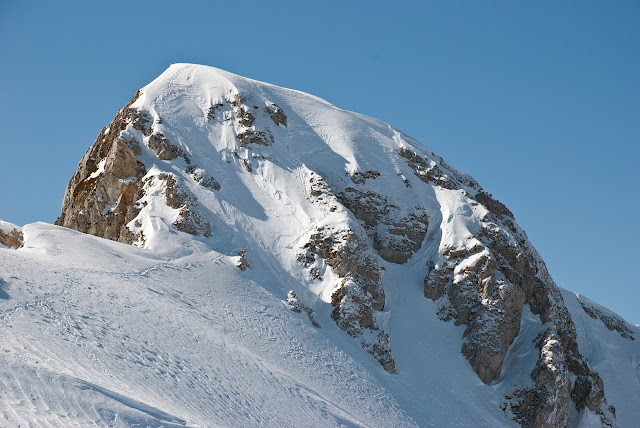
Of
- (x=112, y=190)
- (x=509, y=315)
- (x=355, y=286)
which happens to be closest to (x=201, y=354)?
(x=355, y=286)

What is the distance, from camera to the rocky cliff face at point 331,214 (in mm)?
56344

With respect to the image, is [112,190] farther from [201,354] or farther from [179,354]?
[179,354]

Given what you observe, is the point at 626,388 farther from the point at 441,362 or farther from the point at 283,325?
the point at 283,325

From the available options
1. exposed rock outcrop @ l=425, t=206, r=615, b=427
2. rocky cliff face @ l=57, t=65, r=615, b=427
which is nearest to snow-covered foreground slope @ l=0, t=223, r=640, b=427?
exposed rock outcrop @ l=425, t=206, r=615, b=427

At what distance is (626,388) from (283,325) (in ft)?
100

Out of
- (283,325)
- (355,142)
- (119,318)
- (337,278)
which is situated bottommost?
(119,318)

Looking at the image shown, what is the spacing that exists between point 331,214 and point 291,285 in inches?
290

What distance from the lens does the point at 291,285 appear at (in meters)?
56.1

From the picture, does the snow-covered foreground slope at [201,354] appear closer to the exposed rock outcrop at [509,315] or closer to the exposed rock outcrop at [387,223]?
the exposed rock outcrop at [509,315]

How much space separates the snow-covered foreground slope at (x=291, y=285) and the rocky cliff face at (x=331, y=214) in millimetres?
174

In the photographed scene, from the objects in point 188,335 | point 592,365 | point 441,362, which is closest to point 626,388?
point 592,365

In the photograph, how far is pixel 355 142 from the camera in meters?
69.6

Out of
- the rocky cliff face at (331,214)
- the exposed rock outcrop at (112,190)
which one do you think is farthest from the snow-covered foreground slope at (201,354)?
the exposed rock outcrop at (112,190)

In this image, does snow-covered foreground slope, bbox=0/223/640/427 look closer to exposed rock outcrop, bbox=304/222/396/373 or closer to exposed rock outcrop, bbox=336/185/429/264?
exposed rock outcrop, bbox=304/222/396/373
